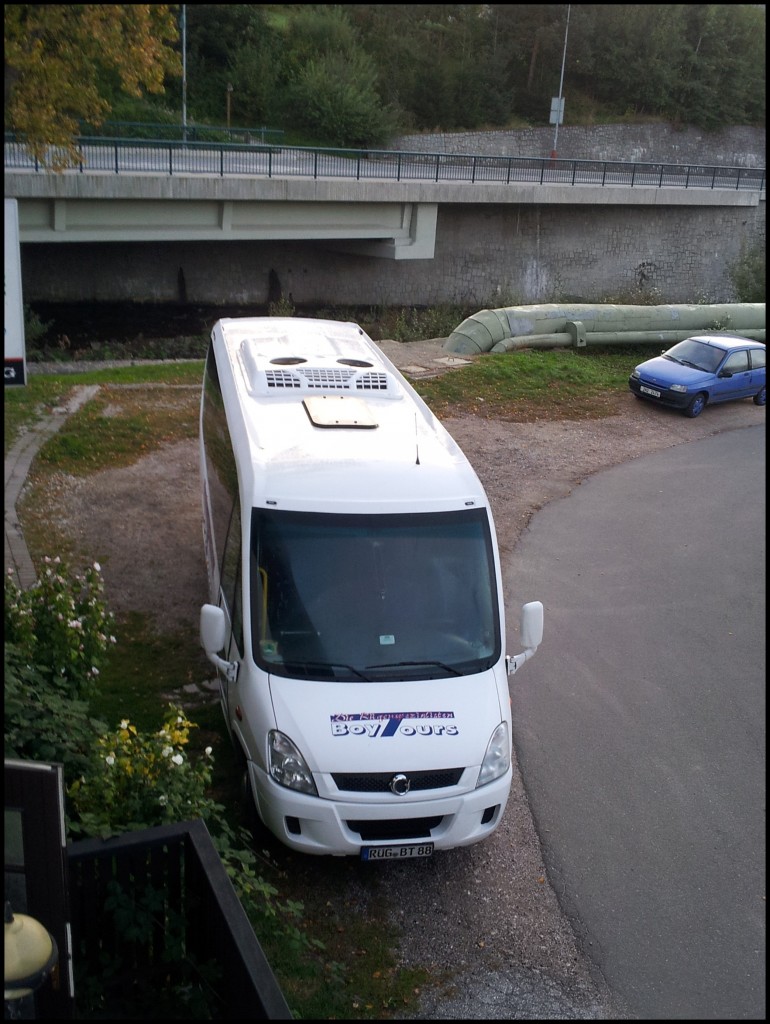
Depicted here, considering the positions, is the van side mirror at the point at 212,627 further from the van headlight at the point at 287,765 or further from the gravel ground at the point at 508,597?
Result: the gravel ground at the point at 508,597

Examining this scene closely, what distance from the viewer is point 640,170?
4172 cm

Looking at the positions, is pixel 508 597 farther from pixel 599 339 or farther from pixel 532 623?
pixel 599 339

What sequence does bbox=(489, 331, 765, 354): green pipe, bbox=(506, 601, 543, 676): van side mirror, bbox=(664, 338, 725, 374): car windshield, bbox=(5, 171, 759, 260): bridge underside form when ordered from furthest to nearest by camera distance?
bbox=(5, 171, 759, 260): bridge underside < bbox=(489, 331, 765, 354): green pipe < bbox=(664, 338, 725, 374): car windshield < bbox=(506, 601, 543, 676): van side mirror

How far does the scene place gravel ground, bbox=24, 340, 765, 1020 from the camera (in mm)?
5570

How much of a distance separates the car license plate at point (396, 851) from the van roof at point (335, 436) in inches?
90.1

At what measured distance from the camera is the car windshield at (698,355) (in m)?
19.3

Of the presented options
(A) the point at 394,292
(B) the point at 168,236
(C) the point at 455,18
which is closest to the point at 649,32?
(C) the point at 455,18

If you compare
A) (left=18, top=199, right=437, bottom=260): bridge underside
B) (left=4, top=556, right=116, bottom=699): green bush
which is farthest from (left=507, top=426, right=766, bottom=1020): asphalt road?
(left=18, top=199, right=437, bottom=260): bridge underside

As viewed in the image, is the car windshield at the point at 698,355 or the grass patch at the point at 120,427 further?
the car windshield at the point at 698,355

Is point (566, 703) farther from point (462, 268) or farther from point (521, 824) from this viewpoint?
point (462, 268)

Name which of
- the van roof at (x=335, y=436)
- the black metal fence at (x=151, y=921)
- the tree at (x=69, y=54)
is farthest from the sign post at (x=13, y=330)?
the black metal fence at (x=151, y=921)

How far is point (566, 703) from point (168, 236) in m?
24.3

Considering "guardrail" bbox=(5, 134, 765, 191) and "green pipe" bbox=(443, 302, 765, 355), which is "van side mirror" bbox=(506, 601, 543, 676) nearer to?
"green pipe" bbox=(443, 302, 765, 355)

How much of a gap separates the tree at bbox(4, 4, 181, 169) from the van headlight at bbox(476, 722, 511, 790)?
256 inches
